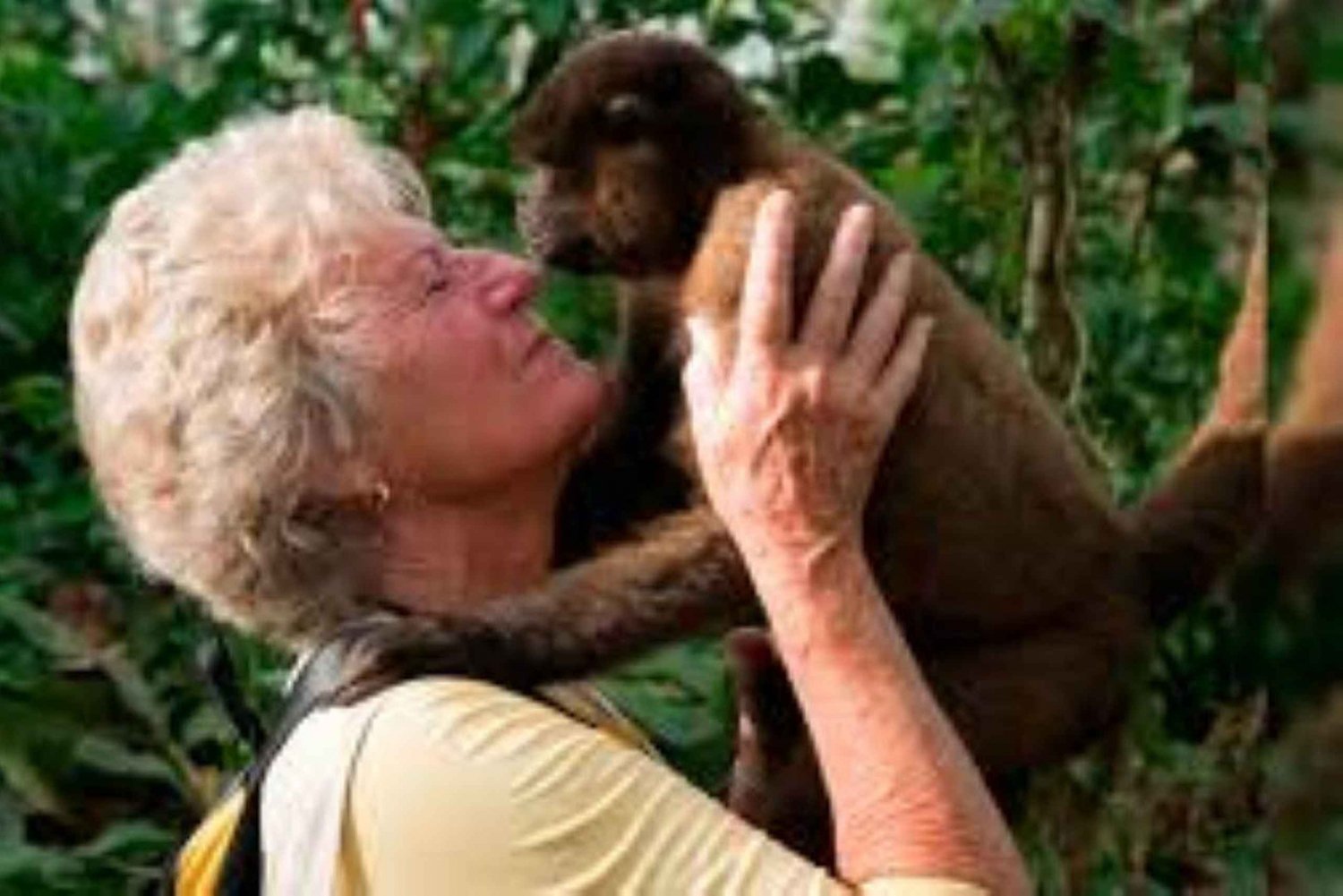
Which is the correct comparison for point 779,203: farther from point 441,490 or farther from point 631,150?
point 631,150

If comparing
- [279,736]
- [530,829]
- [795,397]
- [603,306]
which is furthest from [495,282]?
[603,306]

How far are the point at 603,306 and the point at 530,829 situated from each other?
2.60 metres

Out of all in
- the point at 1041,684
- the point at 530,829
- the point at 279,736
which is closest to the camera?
the point at 530,829

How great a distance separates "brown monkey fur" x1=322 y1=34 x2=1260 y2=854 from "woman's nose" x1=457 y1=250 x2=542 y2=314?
31 cm

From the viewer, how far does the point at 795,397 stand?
2.16 m

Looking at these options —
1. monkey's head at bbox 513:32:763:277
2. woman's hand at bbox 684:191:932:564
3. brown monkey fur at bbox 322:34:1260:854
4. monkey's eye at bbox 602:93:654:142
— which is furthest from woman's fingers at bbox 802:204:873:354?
monkey's eye at bbox 602:93:654:142

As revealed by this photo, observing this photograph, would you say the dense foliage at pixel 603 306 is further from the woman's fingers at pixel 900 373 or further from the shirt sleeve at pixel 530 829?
the shirt sleeve at pixel 530 829

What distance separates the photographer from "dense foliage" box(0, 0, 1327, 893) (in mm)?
3949

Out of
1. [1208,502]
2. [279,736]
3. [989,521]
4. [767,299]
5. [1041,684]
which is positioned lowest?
[1041,684]

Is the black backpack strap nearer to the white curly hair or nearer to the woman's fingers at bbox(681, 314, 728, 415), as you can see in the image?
the white curly hair

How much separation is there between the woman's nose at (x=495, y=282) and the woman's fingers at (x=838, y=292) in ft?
0.93

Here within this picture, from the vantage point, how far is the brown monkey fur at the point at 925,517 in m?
2.78

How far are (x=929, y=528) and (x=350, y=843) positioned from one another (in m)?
1.23

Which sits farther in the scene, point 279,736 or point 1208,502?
point 1208,502
